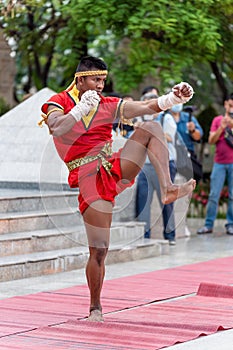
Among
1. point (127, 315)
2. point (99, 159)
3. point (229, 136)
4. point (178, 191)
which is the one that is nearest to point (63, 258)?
point (127, 315)

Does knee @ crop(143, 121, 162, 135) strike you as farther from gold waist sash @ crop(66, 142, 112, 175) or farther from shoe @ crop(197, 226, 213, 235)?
shoe @ crop(197, 226, 213, 235)

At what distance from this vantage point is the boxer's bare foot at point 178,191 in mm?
7965

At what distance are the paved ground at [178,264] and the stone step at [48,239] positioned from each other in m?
0.36

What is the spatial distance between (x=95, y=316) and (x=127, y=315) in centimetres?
51

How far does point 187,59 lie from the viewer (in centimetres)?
1554

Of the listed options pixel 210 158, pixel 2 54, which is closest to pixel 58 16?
pixel 2 54

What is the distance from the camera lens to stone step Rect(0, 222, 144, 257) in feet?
33.6

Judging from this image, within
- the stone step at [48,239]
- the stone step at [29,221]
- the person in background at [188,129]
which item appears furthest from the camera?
the person in background at [188,129]

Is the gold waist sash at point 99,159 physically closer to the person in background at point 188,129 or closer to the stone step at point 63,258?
the stone step at point 63,258

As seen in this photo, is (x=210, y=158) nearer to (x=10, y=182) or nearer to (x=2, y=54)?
(x=2, y=54)

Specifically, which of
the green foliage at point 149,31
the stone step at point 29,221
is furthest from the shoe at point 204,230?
the stone step at point 29,221

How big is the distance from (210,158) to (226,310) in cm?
1370

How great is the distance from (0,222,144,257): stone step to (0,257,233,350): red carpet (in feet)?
2.46

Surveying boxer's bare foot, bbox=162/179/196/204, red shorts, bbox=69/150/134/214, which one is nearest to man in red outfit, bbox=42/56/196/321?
red shorts, bbox=69/150/134/214
